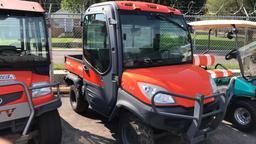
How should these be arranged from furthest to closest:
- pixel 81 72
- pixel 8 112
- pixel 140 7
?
pixel 81 72 < pixel 140 7 < pixel 8 112

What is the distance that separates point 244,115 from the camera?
585cm

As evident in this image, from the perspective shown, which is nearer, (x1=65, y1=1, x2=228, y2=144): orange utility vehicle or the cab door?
(x1=65, y1=1, x2=228, y2=144): orange utility vehicle

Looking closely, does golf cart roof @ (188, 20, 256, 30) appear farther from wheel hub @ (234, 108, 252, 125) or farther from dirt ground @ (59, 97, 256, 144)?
dirt ground @ (59, 97, 256, 144)

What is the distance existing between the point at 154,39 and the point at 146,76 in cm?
85

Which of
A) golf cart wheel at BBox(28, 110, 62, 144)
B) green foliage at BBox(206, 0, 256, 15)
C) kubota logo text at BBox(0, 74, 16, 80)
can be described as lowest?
golf cart wheel at BBox(28, 110, 62, 144)

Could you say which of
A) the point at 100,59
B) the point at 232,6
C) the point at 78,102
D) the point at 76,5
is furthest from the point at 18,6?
the point at 232,6

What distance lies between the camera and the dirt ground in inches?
204

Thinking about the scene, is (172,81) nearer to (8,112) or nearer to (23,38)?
(8,112)

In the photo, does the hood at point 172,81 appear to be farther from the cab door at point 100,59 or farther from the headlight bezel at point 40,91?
the headlight bezel at point 40,91

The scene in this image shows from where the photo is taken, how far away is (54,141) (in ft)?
14.3

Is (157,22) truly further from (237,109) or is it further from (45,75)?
(237,109)

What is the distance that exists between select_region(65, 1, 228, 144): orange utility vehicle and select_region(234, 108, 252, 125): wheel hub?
1456 mm

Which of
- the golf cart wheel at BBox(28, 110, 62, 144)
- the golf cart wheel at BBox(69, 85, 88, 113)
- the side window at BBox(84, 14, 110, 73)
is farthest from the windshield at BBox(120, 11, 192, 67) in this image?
the golf cart wheel at BBox(69, 85, 88, 113)

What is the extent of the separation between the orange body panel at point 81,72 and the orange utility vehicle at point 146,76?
0.02 meters
